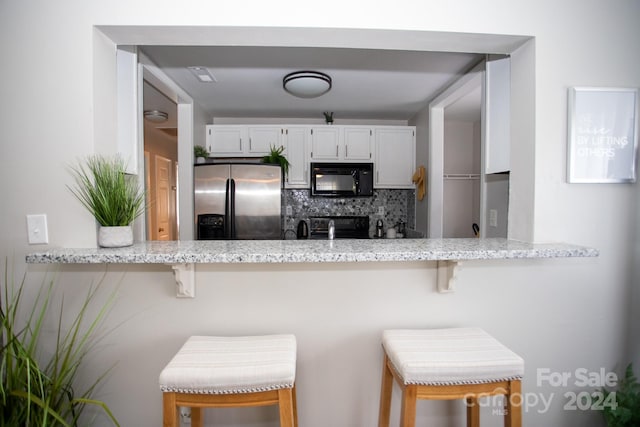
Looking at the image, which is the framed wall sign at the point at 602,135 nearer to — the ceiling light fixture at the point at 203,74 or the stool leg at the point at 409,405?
the stool leg at the point at 409,405

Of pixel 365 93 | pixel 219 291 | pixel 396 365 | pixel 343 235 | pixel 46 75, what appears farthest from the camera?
pixel 343 235

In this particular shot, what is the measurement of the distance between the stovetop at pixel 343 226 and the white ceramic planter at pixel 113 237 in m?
2.62

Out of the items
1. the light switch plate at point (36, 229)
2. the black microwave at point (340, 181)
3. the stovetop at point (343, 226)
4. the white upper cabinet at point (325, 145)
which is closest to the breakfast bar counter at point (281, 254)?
the light switch plate at point (36, 229)

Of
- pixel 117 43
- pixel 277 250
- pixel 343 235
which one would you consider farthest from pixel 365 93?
pixel 277 250

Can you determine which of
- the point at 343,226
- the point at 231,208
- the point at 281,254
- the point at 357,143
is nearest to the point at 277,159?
the point at 231,208

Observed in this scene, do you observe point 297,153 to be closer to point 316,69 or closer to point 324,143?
point 324,143

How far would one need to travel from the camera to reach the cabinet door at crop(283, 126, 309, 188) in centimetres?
353

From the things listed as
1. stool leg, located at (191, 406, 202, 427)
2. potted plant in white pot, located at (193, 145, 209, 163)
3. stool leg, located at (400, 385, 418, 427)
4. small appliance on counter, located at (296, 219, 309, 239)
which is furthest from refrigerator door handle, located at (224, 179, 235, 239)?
stool leg, located at (400, 385, 418, 427)

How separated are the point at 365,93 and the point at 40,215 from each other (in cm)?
261

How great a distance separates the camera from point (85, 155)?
128cm

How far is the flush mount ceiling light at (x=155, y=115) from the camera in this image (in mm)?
3553

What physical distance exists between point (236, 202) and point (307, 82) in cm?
132

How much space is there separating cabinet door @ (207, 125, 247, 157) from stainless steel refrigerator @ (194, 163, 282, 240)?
52cm

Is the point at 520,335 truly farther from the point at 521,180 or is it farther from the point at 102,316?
the point at 102,316
